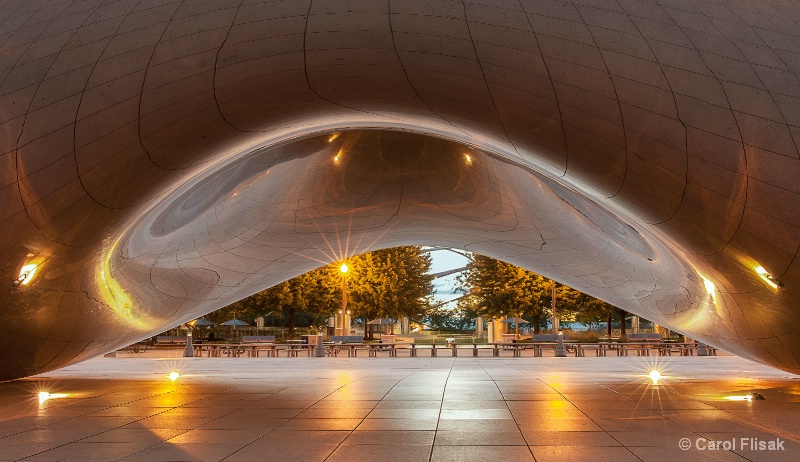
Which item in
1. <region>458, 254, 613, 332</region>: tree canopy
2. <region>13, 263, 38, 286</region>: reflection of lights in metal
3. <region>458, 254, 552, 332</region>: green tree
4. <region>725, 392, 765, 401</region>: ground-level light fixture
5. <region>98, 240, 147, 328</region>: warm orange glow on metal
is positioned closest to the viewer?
<region>725, 392, 765, 401</region>: ground-level light fixture

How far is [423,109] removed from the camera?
932cm

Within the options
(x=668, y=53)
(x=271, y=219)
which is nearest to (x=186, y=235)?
(x=271, y=219)

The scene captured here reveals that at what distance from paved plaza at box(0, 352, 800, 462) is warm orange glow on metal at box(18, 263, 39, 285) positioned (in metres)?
1.66

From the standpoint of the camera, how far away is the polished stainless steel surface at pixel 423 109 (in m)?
7.46

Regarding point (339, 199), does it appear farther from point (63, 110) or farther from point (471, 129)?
point (63, 110)

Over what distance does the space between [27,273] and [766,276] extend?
976cm

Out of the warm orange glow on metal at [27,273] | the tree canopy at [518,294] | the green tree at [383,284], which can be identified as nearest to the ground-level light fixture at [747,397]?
the warm orange glow on metal at [27,273]

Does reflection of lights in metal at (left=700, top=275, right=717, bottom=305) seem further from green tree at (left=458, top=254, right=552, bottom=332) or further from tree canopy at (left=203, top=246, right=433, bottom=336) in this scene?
tree canopy at (left=203, top=246, right=433, bottom=336)

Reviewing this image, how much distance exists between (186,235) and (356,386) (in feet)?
16.8

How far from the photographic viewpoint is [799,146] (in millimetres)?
7266

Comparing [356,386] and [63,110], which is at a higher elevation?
[63,110]

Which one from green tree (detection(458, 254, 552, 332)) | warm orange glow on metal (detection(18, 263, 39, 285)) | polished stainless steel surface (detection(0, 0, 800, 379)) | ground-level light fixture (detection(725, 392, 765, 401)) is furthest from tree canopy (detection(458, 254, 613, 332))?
warm orange glow on metal (detection(18, 263, 39, 285))

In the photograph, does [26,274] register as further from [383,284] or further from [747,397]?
[383,284]

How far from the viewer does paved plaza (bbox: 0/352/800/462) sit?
5.77 meters
